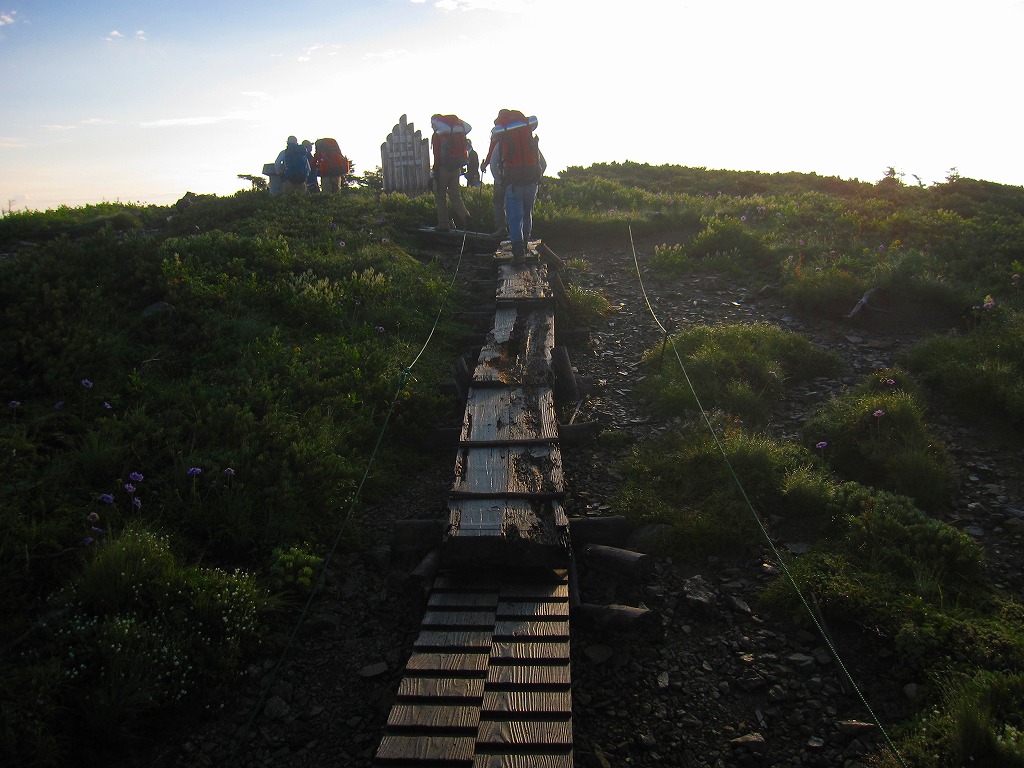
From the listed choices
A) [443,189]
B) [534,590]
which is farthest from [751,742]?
[443,189]

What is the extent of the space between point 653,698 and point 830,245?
10639 mm

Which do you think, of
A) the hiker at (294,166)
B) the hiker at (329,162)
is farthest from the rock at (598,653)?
the hiker at (329,162)

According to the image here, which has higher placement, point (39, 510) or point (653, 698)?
point (39, 510)

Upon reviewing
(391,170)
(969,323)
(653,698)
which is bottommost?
(653,698)

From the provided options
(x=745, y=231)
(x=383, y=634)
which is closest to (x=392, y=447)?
(x=383, y=634)

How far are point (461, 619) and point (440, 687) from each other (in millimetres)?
582

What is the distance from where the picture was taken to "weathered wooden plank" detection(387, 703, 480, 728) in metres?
3.58

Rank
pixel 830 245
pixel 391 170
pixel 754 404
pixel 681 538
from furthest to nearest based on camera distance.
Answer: pixel 391 170 < pixel 830 245 < pixel 754 404 < pixel 681 538

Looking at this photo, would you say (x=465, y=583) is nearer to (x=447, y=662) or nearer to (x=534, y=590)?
(x=534, y=590)

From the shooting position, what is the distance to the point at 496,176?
1148 cm

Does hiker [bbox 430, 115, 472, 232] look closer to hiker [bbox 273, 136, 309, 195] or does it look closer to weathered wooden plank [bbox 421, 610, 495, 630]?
hiker [bbox 273, 136, 309, 195]

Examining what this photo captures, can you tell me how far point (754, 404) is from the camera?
7.43 meters

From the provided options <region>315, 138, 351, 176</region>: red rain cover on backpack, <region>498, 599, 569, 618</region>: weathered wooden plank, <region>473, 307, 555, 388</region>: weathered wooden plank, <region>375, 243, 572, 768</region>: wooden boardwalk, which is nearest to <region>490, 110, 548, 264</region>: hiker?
<region>473, 307, 555, 388</region>: weathered wooden plank

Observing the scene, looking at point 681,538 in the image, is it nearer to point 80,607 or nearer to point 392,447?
point 392,447
